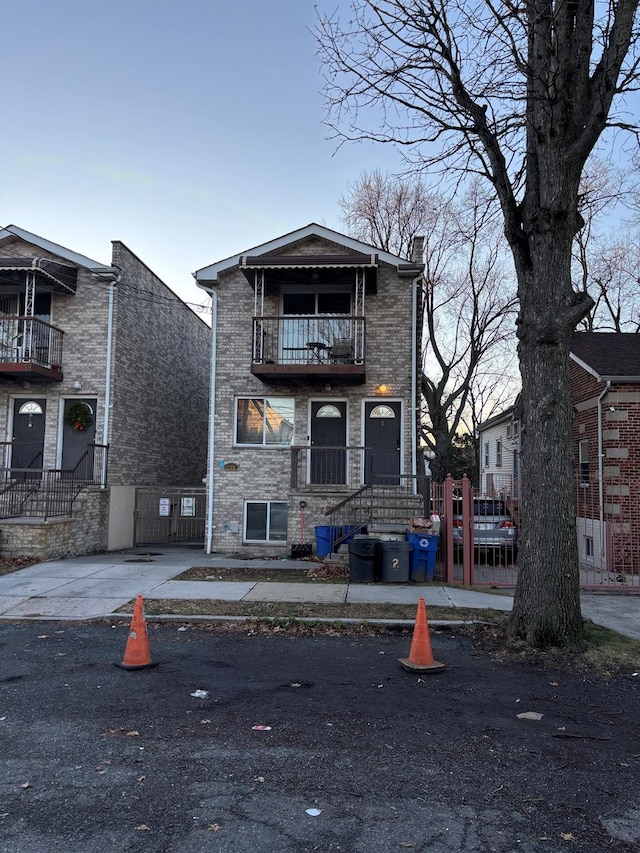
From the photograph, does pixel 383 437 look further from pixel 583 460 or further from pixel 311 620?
pixel 311 620

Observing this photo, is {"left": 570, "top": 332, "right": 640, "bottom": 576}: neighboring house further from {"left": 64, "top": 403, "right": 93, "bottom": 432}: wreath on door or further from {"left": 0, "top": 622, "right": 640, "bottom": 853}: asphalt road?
{"left": 64, "top": 403, "right": 93, "bottom": 432}: wreath on door

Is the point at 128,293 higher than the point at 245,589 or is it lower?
higher

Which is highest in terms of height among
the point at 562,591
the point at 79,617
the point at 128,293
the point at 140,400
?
the point at 128,293

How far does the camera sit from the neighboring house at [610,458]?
1302 centimetres

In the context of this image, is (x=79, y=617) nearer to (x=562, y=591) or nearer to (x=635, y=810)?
(x=562, y=591)

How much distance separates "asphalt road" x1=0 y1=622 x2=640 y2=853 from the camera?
10.4 ft

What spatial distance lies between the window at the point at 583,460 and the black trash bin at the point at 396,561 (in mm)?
6595

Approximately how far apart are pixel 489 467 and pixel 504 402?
1459 cm

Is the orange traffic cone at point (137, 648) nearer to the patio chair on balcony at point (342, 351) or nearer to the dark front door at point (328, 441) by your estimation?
the dark front door at point (328, 441)

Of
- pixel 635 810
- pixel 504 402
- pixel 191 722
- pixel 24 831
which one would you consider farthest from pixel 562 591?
pixel 504 402

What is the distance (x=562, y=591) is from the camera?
673cm

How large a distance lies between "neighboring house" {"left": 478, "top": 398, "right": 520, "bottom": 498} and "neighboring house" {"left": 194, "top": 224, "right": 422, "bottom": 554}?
5536 millimetres

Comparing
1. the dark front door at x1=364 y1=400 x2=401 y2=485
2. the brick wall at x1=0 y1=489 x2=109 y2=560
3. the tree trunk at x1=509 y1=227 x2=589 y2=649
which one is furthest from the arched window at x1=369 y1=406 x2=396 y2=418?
the tree trunk at x1=509 y1=227 x2=589 y2=649

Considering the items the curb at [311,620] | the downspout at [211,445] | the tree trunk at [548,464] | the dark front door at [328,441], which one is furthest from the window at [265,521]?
the tree trunk at [548,464]
